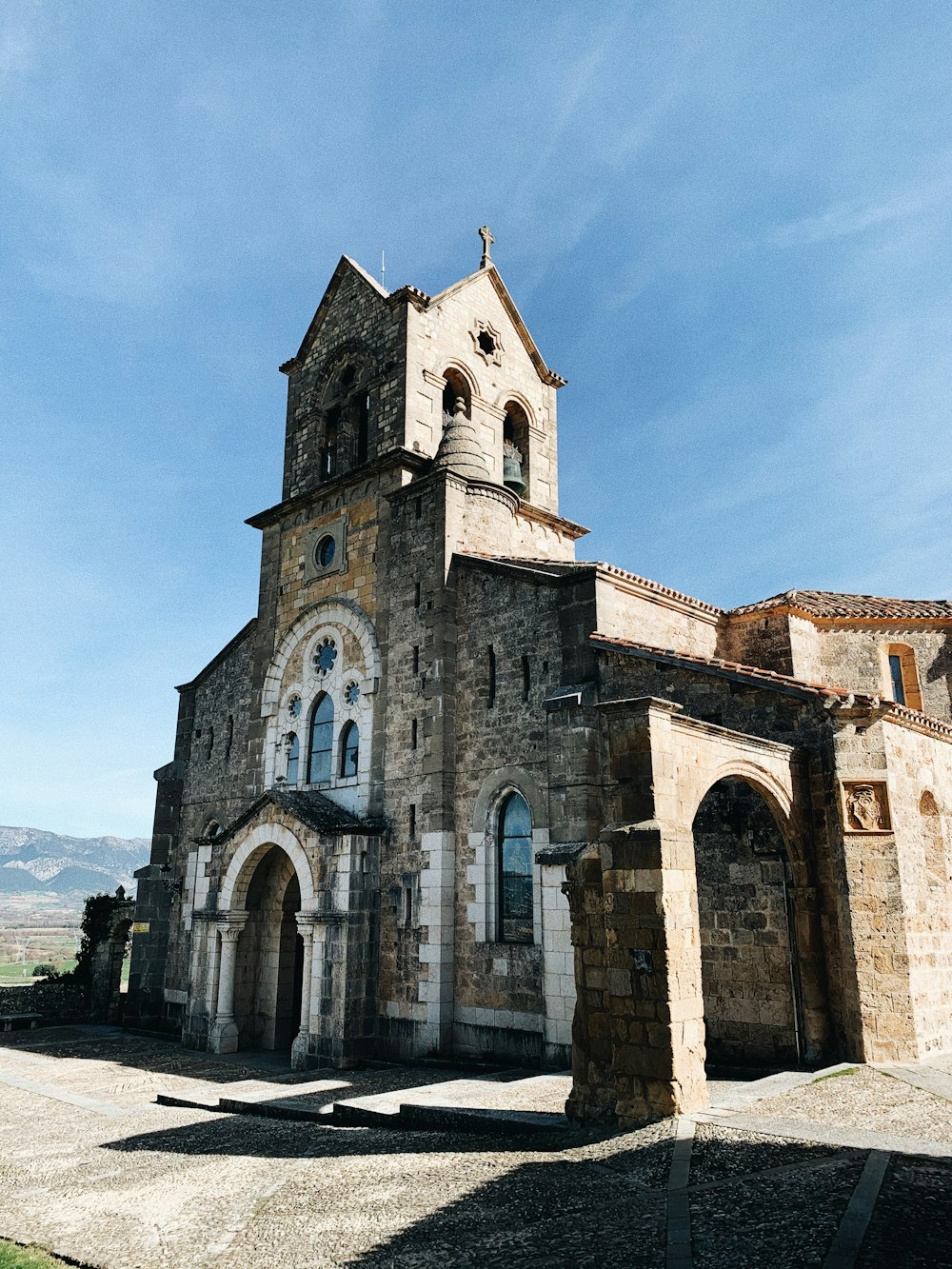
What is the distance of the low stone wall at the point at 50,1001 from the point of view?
80.1 feet

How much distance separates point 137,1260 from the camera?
696 cm

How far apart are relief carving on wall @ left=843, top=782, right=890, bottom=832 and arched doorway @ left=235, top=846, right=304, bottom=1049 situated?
11409 mm

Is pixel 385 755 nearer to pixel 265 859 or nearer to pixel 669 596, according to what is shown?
pixel 265 859

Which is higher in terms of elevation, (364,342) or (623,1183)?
(364,342)

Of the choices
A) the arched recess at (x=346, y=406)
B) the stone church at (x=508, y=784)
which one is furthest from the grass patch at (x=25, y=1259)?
the arched recess at (x=346, y=406)

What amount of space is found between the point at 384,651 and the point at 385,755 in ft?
6.97

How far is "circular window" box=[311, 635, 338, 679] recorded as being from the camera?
19.4m

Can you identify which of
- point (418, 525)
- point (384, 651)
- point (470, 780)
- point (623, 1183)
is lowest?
point (623, 1183)

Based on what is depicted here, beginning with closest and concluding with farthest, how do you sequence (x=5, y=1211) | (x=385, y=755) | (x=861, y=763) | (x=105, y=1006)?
(x=5, y=1211) → (x=861, y=763) → (x=385, y=755) → (x=105, y=1006)

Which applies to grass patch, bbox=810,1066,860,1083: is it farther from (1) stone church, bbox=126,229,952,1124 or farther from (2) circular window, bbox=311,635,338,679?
(2) circular window, bbox=311,635,338,679

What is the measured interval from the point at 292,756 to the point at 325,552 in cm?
465

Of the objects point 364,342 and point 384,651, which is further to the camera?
point 364,342

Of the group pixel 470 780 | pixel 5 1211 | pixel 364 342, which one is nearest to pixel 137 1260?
pixel 5 1211

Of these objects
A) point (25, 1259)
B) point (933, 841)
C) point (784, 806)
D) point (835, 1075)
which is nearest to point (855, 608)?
point (933, 841)
